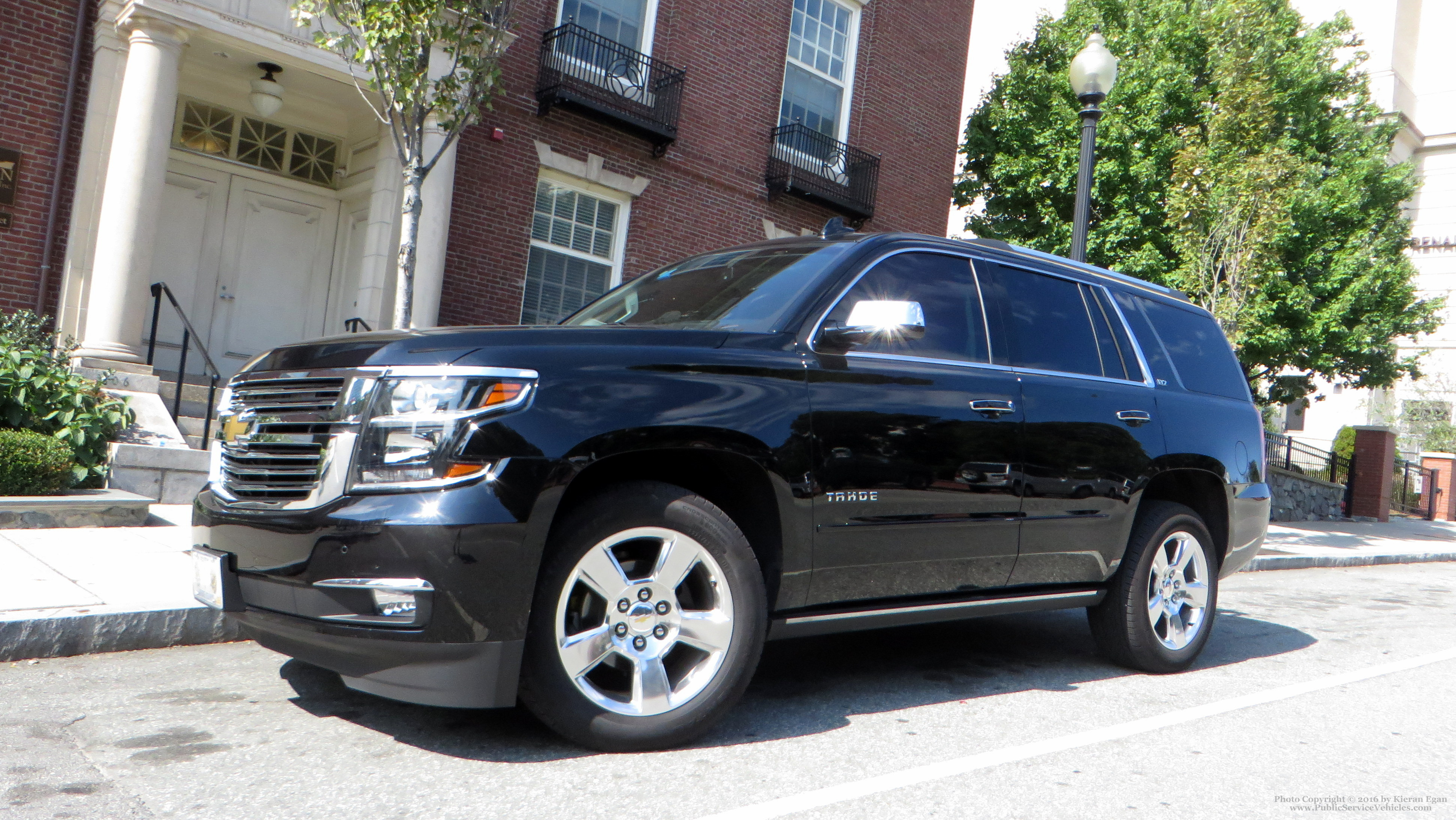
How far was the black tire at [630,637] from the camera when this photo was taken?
10.7 feet

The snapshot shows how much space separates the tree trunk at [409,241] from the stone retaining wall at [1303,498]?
1778 cm

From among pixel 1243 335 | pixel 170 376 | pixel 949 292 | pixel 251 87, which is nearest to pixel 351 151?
pixel 251 87

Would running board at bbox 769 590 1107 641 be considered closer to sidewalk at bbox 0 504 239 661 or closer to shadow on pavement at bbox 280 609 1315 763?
shadow on pavement at bbox 280 609 1315 763

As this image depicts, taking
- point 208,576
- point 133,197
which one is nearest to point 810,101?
point 133,197

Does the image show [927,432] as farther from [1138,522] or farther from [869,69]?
[869,69]

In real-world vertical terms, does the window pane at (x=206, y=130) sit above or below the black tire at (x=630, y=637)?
above

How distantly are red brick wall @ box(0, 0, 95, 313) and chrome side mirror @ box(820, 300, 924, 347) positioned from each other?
8727 mm

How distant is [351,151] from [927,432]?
10.2 metres

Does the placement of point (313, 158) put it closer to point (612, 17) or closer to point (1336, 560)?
point (612, 17)

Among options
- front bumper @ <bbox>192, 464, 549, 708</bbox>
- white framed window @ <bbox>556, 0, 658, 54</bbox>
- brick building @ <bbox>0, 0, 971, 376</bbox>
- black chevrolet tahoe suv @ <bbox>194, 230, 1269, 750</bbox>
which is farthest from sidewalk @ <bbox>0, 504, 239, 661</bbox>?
white framed window @ <bbox>556, 0, 658, 54</bbox>

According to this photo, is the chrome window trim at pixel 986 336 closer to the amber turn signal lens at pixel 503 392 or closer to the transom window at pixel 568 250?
the amber turn signal lens at pixel 503 392

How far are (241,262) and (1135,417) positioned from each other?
33.8ft

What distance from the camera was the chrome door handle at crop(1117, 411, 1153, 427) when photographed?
5.02 meters

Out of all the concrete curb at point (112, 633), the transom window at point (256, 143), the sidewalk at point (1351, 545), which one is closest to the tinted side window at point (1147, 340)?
the concrete curb at point (112, 633)
